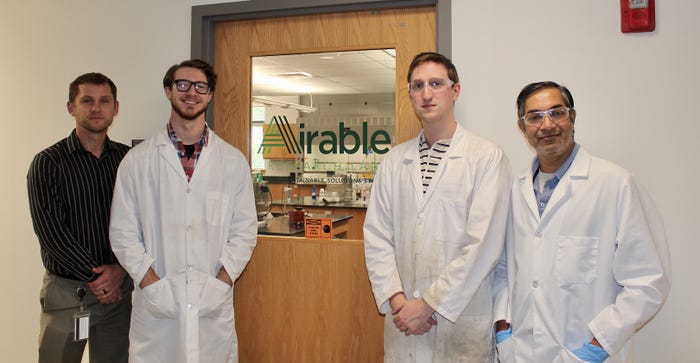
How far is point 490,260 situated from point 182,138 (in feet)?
4.53

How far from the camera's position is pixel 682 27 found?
6.31 feet

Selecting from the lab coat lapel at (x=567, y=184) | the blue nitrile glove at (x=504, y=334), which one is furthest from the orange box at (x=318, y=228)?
the lab coat lapel at (x=567, y=184)

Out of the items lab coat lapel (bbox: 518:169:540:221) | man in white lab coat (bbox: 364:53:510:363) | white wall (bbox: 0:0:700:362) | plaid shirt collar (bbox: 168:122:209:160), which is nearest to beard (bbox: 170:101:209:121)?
plaid shirt collar (bbox: 168:122:209:160)

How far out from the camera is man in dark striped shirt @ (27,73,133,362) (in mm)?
1999

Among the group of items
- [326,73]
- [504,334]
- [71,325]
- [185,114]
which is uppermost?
[326,73]

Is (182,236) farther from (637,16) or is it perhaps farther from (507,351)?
(637,16)

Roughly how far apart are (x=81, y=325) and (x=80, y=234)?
1.35ft

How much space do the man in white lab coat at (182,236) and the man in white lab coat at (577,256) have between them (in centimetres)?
115

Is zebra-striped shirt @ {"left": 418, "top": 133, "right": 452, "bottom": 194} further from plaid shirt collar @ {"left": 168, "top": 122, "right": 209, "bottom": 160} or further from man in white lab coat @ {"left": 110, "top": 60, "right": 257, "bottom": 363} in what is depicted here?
plaid shirt collar @ {"left": 168, "top": 122, "right": 209, "bottom": 160}

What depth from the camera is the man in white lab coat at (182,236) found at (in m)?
1.83

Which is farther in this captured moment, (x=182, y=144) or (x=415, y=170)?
(x=182, y=144)

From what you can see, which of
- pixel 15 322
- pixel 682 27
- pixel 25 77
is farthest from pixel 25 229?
pixel 682 27

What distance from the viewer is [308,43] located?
2422 millimetres

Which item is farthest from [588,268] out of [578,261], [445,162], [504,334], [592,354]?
[445,162]
